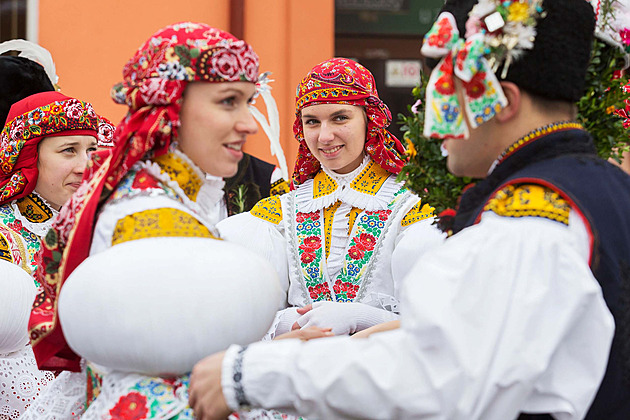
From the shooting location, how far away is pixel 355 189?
12.3ft

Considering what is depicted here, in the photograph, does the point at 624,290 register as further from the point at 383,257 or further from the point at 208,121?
the point at 383,257

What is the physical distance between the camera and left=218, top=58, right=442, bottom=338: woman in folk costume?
141 inches

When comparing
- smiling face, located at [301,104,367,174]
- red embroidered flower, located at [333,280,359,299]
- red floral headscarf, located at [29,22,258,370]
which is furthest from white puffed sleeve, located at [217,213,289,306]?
red floral headscarf, located at [29,22,258,370]

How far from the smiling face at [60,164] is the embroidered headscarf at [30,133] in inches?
1.0

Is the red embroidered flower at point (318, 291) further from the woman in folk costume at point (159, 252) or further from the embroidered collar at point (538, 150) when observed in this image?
the embroidered collar at point (538, 150)

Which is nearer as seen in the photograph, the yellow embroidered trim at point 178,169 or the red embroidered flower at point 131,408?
the red embroidered flower at point 131,408

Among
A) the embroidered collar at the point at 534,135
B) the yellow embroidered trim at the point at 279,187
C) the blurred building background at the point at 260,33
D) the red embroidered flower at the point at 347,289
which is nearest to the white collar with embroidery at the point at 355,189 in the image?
the red embroidered flower at the point at 347,289

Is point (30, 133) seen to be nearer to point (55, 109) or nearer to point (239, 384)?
point (55, 109)

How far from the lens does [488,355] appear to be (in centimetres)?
181

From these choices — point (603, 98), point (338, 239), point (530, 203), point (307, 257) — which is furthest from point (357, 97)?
point (530, 203)

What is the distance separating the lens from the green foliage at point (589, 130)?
2.43m

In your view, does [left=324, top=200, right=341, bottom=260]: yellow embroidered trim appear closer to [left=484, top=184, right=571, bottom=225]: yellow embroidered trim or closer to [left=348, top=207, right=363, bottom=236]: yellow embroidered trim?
[left=348, top=207, right=363, bottom=236]: yellow embroidered trim

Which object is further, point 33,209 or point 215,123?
point 33,209

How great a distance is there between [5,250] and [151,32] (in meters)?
3.12
